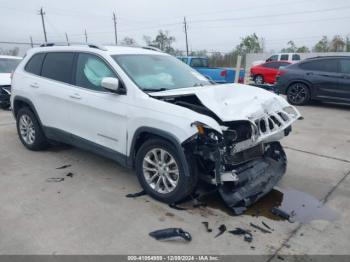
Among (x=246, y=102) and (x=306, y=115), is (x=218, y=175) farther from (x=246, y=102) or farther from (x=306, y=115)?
(x=306, y=115)

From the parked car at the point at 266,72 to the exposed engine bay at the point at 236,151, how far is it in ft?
47.5

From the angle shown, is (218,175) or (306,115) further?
(306,115)

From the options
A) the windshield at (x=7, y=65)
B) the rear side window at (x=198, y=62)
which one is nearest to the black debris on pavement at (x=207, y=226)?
the windshield at (x=7, y=65)

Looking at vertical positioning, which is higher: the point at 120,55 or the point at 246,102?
the point at 120,55

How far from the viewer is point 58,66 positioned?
205 inches

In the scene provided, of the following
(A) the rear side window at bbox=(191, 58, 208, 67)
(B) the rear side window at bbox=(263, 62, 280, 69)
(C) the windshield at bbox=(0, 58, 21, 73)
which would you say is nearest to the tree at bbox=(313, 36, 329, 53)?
(B) the rear side window at bbox=(263, 62, 280, 69)

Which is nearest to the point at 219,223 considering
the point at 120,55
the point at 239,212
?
the point at 239,212

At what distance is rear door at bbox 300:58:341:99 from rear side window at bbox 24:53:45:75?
27.4 ft

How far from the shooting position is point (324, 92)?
10484 mm

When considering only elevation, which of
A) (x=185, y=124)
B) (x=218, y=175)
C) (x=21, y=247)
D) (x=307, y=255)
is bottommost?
(x=307, y=255)

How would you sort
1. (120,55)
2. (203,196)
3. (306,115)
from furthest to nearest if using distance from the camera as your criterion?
(306,115) → (120,55) → (203,196)

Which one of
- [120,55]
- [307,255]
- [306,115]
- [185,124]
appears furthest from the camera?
[306,115]

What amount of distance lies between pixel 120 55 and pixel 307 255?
326 centimetres

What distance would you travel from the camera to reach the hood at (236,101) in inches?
144
